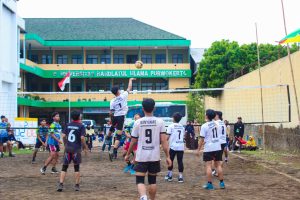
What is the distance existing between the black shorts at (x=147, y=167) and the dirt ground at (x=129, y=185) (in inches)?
70.2

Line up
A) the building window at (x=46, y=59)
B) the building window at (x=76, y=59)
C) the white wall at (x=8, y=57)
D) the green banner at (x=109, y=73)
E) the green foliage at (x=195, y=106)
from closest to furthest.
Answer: the white wall at (x=8, y=57) < the green foliage at (x=195, y=106) < the green banner at (x=109, y=73) < the building window at (x=46, y=59) < the building window at (x=76, y=59)

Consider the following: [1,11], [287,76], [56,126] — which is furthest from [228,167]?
[1,11]

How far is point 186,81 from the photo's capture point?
57844 millimetres

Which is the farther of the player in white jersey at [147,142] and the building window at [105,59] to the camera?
the building window at [105,59]

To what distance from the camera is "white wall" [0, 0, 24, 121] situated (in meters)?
32.6

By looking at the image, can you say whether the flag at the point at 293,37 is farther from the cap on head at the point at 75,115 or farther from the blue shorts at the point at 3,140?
the blue shorts at the point at 3,140

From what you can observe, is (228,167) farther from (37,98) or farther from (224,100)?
(37,98)

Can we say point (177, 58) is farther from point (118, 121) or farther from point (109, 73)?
point (118, 121)

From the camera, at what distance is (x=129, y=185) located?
11.1 meters

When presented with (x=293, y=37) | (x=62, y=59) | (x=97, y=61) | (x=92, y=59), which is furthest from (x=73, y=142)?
(x=62, y=59)

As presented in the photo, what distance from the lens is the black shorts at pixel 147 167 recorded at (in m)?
7.56

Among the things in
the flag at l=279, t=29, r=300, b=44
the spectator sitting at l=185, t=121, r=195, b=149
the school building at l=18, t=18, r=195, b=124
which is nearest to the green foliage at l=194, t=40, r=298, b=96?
the school building at l=18, t=18, r=195, b=124

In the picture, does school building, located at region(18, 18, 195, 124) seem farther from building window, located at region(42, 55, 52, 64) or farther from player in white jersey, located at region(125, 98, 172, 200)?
player in white jersey, located at region(125, 98, 172, 200)

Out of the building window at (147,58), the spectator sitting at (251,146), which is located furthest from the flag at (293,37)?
the building window at (147,58)
